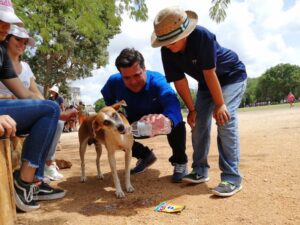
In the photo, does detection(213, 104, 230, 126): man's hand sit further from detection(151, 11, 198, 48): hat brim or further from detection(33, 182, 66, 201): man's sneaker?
detection(33, 182, 66, 201): man's sneaker

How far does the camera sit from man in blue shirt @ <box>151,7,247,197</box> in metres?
3.56

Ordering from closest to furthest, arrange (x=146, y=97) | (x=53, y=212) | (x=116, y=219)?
(x=116, y=219), (x=53, y=212), (x=146, y=97)

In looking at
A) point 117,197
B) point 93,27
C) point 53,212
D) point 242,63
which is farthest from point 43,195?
point 93,27

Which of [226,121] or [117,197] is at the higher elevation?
[226,121]

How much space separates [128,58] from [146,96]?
26.3 inches

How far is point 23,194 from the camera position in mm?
3432

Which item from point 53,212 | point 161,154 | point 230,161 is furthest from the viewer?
point 161,154

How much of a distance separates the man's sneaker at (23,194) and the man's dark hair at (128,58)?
1.72 metres

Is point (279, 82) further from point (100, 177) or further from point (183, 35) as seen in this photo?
point (183, 35)

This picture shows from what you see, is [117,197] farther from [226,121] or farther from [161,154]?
[161,154]

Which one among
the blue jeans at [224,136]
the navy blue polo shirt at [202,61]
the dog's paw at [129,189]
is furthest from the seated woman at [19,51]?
the blue jeans at [224,136]

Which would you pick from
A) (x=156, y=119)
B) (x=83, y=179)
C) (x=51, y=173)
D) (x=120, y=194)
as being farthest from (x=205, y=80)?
(x=51, y=173)

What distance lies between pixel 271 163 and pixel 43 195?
9.94ft

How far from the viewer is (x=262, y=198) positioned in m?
3.45
